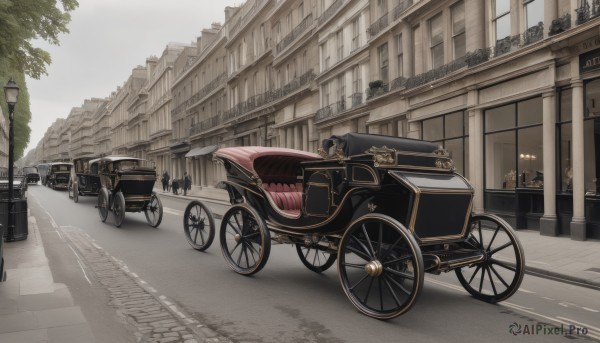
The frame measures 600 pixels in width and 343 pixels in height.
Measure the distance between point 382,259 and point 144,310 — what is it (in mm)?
2807

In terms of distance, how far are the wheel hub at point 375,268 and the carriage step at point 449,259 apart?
52 centimetres

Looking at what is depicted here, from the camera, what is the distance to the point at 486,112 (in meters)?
15.5

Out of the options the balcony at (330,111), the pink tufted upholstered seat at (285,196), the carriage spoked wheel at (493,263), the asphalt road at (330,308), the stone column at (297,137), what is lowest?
the asphalt road at (330,308)

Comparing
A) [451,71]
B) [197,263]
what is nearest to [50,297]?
[197,263]

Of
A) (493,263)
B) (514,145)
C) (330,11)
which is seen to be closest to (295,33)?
(330,11)

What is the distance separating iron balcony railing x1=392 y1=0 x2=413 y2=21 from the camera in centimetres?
1936

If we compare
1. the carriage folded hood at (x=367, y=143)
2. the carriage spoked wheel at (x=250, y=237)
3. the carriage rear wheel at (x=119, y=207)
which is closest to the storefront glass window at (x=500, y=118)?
the carriage folded hood at (x=367, y=143)

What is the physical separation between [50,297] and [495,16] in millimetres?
14913

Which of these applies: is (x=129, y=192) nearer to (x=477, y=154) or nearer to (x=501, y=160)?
(x=477, y=154)

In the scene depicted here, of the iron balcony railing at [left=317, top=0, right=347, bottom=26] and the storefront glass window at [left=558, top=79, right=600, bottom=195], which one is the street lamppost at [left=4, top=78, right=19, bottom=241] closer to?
the storefront glass window at [left=558, top=79, right=600, bottom=195]

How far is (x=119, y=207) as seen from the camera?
13539 millimetres

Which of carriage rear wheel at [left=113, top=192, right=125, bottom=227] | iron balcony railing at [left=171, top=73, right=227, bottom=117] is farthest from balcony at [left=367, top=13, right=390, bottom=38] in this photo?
iron balcony railing at [left=171, top=73, right=227, bottom=117]

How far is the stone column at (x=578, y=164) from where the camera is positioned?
11.6 meters

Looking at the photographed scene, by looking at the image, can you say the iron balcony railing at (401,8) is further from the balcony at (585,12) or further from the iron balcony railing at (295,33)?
the iron balcony railing at (295,33)
